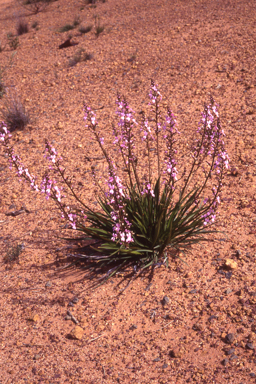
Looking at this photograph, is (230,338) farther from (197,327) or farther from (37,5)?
(37,5)

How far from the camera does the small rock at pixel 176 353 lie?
118 inches

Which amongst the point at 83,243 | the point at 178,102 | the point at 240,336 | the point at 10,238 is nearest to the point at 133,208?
the point at 83,243

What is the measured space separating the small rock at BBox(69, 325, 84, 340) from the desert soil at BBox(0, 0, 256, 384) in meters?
0.01

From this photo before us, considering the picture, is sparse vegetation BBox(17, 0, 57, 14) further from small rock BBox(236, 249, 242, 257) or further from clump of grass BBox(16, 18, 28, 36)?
small rock BBox(236, 249, 242, 257)

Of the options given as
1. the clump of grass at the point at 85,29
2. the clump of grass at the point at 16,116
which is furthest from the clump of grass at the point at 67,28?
the clump of grass at the point at 16,116

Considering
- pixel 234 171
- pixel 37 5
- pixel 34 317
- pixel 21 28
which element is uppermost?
pixel 37 5

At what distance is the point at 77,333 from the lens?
3377 millimetres

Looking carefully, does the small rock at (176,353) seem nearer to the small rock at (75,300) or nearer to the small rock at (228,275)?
the small rock at (228,275)

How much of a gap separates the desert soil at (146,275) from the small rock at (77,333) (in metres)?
0.01

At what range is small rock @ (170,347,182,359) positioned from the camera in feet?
9.83

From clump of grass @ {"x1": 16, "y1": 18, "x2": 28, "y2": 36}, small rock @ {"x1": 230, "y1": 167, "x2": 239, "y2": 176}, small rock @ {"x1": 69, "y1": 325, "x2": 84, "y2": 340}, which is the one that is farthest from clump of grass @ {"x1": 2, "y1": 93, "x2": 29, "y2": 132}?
clump of grass @ {"x1": 16, "y1": 18, "x2": 28, "y2": 36}

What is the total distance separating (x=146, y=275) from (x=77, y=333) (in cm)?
93

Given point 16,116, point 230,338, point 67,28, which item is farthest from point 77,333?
point 67,28

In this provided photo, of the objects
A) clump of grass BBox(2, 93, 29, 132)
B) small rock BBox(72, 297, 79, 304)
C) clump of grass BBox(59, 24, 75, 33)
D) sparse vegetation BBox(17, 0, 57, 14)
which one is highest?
sparse vegetation BBox(17, 0, 57, 14)
